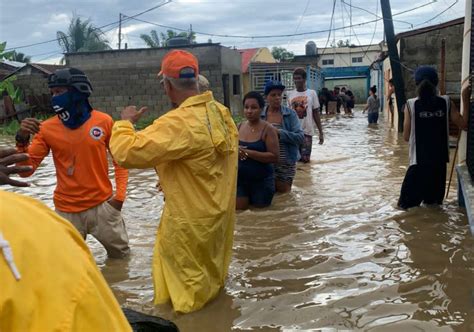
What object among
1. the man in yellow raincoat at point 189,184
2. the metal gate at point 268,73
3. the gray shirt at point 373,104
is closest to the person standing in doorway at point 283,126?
the man in yellow raincoat at point 189,184

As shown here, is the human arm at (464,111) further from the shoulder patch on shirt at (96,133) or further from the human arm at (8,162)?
→ the human arm at (8,162)

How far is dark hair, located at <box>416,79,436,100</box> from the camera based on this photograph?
18.5ft

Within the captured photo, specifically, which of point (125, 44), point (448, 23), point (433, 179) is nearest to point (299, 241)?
point (433, 179)

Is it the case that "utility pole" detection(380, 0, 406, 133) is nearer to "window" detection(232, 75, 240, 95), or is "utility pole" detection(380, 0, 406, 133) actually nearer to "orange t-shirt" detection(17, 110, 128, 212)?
"orange t-shirt" detection(17, 110, 128, 212)

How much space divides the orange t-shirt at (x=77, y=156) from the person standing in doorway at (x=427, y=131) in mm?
3222

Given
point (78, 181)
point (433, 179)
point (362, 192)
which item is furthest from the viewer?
point (362, 192)

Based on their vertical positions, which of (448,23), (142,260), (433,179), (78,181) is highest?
(448,23)

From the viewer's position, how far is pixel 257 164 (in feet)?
20.1

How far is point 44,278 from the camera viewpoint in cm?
98

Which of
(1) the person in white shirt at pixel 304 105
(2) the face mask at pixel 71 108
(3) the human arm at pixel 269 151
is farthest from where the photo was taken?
(1) the person in white shirt at pixel 304 105

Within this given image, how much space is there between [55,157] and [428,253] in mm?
3245

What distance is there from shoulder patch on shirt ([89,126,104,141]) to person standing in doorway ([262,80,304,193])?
2.89m

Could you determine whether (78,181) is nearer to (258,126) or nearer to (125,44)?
(258,126)

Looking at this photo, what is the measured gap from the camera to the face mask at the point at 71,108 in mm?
4164
